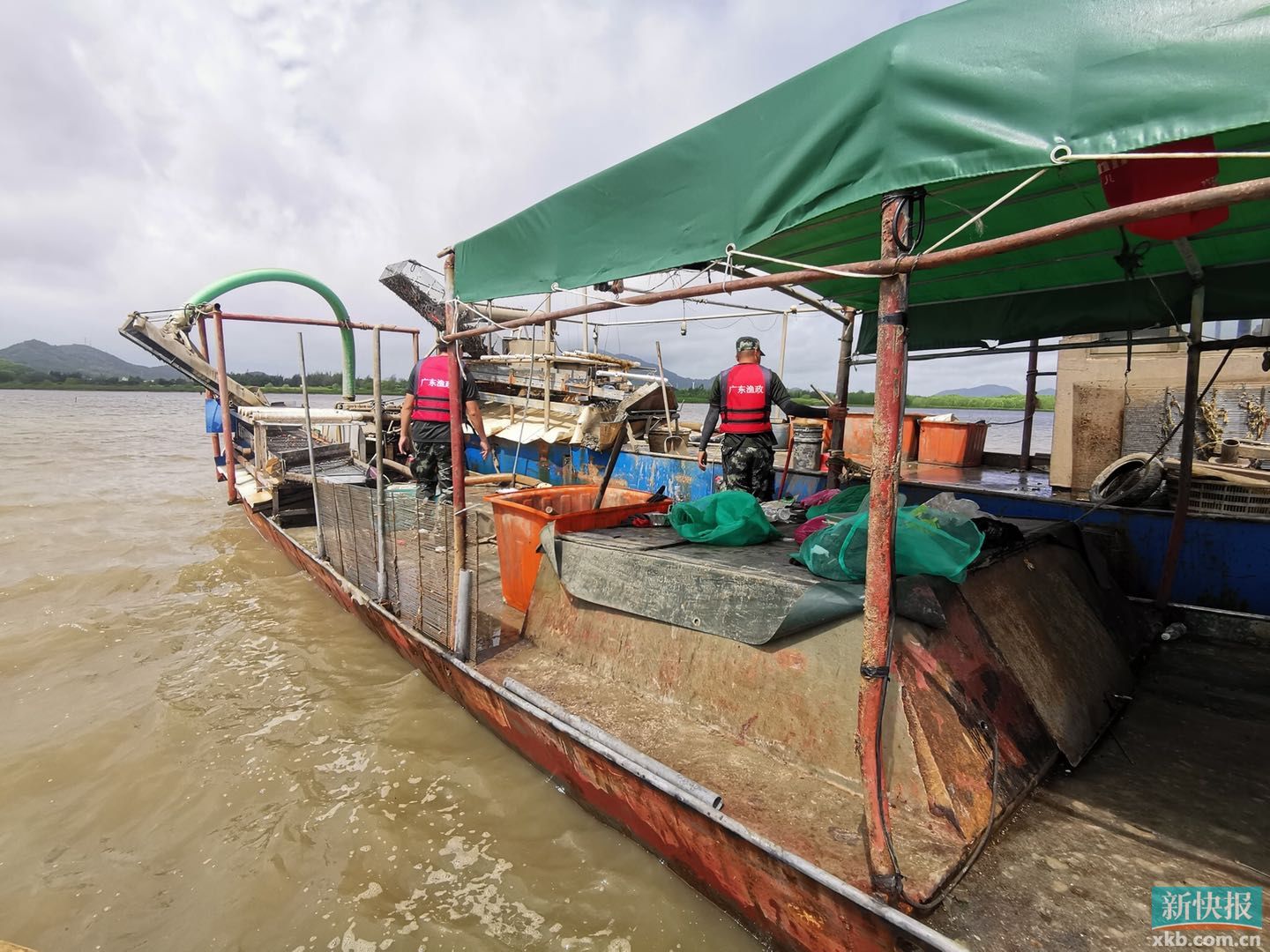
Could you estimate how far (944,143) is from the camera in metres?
1.76

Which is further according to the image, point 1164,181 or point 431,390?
point 431,390

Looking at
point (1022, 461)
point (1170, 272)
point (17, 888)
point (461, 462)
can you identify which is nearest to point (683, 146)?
point (461, 462)

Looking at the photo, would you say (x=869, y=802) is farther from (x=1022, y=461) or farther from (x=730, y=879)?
(x=1022, y=461)

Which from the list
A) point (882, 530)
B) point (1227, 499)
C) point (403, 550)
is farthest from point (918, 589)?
point (403, 550)

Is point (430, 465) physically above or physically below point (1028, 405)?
below

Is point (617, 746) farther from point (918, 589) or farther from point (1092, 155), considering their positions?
point (1092, 155)

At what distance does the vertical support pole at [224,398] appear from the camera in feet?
30.8

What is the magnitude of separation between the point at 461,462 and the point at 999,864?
3.53 metres

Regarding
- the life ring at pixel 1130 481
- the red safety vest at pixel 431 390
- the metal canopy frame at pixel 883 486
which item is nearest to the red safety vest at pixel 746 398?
the life ring at pixel 1130 481

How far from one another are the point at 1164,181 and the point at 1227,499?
12.0ft

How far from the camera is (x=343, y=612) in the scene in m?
6.01

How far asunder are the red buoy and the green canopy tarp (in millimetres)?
393

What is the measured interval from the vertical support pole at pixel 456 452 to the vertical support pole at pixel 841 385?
3869mm

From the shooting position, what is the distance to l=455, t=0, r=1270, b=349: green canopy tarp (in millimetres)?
1435
